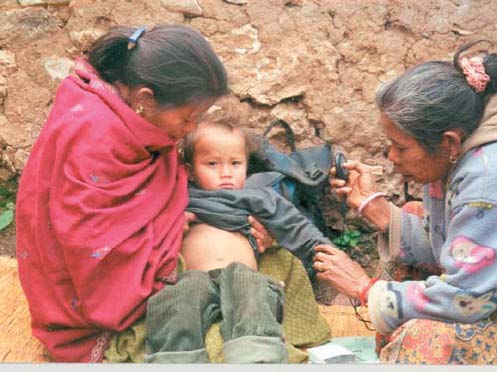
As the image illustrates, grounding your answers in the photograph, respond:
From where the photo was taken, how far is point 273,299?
2672mm

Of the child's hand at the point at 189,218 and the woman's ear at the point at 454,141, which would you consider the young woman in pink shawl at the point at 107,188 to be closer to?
the child's hand at the point at 189,218

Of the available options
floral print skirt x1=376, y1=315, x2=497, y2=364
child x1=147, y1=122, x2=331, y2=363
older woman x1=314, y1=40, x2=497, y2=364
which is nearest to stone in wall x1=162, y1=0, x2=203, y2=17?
child x1=147, y1=122, x2=331, y2=363

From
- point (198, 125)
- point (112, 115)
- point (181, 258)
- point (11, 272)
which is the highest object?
point (112, 115)

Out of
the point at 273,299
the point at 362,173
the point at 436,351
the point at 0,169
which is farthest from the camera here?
the point at 0,169

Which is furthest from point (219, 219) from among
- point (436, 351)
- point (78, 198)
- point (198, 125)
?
point (436, 351)

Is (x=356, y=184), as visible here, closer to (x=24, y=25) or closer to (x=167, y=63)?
(x=167, y=63)

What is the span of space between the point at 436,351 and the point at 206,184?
95cm

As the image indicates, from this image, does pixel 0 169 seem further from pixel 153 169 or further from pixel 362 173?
pixel 362 173

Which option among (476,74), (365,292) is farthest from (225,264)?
(476,74)

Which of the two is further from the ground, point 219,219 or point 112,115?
point 112,115

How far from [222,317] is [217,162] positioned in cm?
62

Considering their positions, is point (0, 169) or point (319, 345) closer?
point (319, 345)

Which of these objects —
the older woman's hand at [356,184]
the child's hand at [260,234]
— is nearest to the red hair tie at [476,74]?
the older woman's hand at [356,184]

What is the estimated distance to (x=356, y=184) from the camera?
10.2 feet
